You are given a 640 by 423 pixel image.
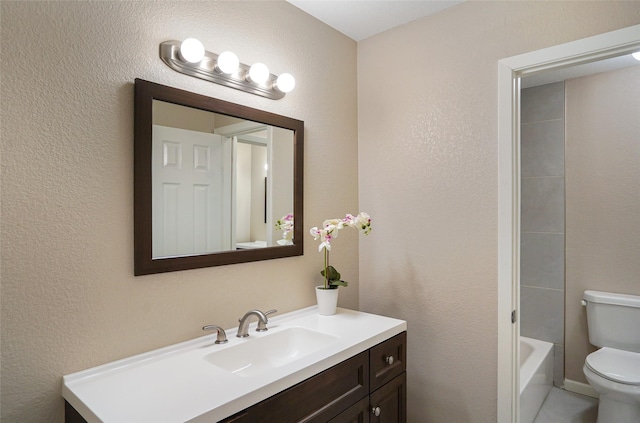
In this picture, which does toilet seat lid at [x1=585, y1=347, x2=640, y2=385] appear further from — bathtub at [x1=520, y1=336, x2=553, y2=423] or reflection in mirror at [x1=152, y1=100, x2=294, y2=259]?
reflection in mirror at [x1=152, y1=100, x2=294, y2=259]

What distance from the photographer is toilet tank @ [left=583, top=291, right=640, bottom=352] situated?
2.53 meters

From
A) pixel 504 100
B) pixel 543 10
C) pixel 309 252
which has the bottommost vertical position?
pixel 309 252

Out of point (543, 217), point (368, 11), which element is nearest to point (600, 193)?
point (543, 217)

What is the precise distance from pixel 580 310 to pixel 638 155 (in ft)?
3.91

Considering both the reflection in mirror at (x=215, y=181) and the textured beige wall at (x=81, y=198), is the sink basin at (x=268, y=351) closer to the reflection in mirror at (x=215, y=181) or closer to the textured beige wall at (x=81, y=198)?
the textured beige wall at (x=81, y=198)

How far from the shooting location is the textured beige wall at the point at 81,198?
108cm

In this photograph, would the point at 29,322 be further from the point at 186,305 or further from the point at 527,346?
the point at 527,346

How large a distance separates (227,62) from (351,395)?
4.61 ft

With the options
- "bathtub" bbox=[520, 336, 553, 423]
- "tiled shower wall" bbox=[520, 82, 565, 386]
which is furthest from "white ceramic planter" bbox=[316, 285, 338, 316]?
"tiled shower wall" bbox=[520, 82, 565, 386]

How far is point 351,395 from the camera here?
142 cm

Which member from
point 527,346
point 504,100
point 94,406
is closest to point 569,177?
point 527,346

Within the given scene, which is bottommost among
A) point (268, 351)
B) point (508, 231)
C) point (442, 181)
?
point (268, 351)

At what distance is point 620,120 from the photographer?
2.65m

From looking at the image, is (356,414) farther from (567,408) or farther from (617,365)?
(567,408)
